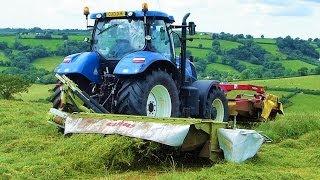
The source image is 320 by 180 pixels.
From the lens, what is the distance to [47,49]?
54.8 m

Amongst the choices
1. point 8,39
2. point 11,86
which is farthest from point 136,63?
point 8,39

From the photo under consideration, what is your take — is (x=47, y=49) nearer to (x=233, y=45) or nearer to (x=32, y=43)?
(x=32, y=43)

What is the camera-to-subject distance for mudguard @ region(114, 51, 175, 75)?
28.9 ft

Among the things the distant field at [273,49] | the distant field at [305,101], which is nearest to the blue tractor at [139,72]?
the distant field at [305,101]

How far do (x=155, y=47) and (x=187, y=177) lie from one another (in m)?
4.49

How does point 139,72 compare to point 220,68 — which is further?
point 220,68

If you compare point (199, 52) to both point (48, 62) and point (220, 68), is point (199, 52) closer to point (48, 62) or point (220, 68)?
point (220, 68)

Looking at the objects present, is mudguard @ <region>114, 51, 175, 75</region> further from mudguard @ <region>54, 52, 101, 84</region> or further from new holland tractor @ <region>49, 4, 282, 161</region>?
mudguard @ <region>54, 52, 101, 84</region>

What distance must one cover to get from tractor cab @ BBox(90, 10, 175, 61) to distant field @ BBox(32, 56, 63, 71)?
41557 millimetres

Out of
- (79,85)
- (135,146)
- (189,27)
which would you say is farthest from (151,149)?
(189,27)

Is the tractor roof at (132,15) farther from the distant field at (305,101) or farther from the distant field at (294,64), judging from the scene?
the distant field at (294,64)

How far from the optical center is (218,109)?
12.1m

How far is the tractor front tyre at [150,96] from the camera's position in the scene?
29.1 ft

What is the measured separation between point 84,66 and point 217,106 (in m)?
3.57
